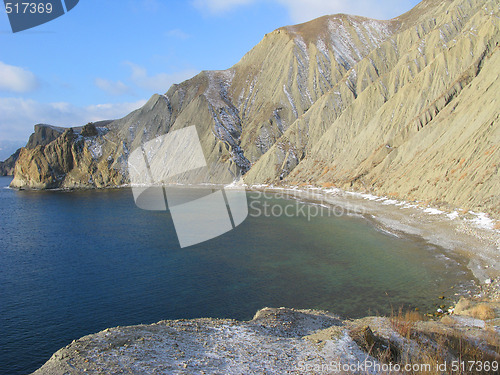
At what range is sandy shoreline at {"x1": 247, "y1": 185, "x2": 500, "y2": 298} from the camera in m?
21.2

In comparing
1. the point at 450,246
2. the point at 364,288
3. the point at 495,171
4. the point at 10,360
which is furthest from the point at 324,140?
the point at 10,360

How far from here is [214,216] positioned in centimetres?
4916

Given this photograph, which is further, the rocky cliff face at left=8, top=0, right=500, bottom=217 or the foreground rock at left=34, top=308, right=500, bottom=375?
the rocky cliff face at left=8, top=0, right=500, bottom=217

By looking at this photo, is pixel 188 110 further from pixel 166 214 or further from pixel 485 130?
pixel 485 130

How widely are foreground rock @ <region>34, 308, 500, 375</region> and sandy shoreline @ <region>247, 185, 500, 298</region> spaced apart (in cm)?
1051

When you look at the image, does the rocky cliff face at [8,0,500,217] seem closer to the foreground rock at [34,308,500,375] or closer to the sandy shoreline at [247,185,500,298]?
the sandy shoreline at [247,185,500,298]

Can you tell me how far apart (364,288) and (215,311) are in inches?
349

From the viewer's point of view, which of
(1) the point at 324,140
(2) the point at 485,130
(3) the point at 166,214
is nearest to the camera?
(2) the point at 485,130

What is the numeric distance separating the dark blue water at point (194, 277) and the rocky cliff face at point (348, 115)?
504 inches
